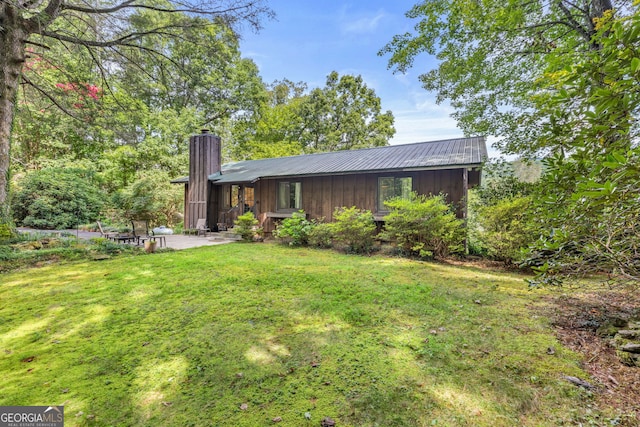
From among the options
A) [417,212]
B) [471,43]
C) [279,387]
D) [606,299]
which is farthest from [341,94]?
[279,387]

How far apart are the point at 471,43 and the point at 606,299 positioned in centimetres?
849

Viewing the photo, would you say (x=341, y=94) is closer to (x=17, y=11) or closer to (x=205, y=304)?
(x=17, y=11)

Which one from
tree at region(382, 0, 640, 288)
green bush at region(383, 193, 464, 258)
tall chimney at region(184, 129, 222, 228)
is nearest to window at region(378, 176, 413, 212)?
green bush at region(383, 193, 464, 258)

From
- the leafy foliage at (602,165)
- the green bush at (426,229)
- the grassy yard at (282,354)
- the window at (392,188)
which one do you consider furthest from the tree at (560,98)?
the window at (392,188)

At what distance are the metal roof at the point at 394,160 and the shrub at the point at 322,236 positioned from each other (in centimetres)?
224

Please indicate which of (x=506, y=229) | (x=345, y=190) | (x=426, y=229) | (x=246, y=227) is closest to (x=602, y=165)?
(x=506, y=229)

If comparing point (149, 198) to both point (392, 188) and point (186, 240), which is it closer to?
point (186, 240)

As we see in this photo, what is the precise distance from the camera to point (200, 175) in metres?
13.6

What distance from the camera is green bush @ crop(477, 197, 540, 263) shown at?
5964 millimetres

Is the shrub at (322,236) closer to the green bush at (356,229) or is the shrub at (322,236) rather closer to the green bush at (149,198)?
the green bush at (356,229)

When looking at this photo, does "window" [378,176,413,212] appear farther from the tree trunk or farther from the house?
the tree trunk

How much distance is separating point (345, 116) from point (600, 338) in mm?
24350

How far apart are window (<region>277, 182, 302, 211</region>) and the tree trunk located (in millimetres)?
8185

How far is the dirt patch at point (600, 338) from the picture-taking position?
197cm
